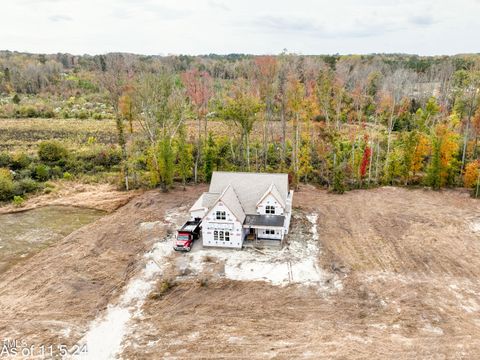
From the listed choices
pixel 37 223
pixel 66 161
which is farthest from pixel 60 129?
pixel 37 223

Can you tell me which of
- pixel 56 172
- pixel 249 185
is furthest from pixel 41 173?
pixel 249 185

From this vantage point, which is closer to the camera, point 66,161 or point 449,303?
point 449,303

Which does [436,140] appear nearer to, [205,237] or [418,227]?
[418,227]

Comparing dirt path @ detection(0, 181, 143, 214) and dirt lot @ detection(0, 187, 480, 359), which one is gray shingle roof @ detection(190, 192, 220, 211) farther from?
dirt path @ detection(0, 181, 143, 214)

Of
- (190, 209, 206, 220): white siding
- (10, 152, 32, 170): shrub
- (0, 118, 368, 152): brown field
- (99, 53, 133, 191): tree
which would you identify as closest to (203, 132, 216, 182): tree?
(99, 53, 133, 191): tree

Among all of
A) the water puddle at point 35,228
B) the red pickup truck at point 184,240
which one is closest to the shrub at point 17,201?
the water puddle at point 35,228

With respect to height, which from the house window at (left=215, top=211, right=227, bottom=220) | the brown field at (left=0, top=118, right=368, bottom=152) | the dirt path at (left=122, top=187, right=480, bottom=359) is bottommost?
the dirt path at (left=122, top=187, right=480, bottom=359)
